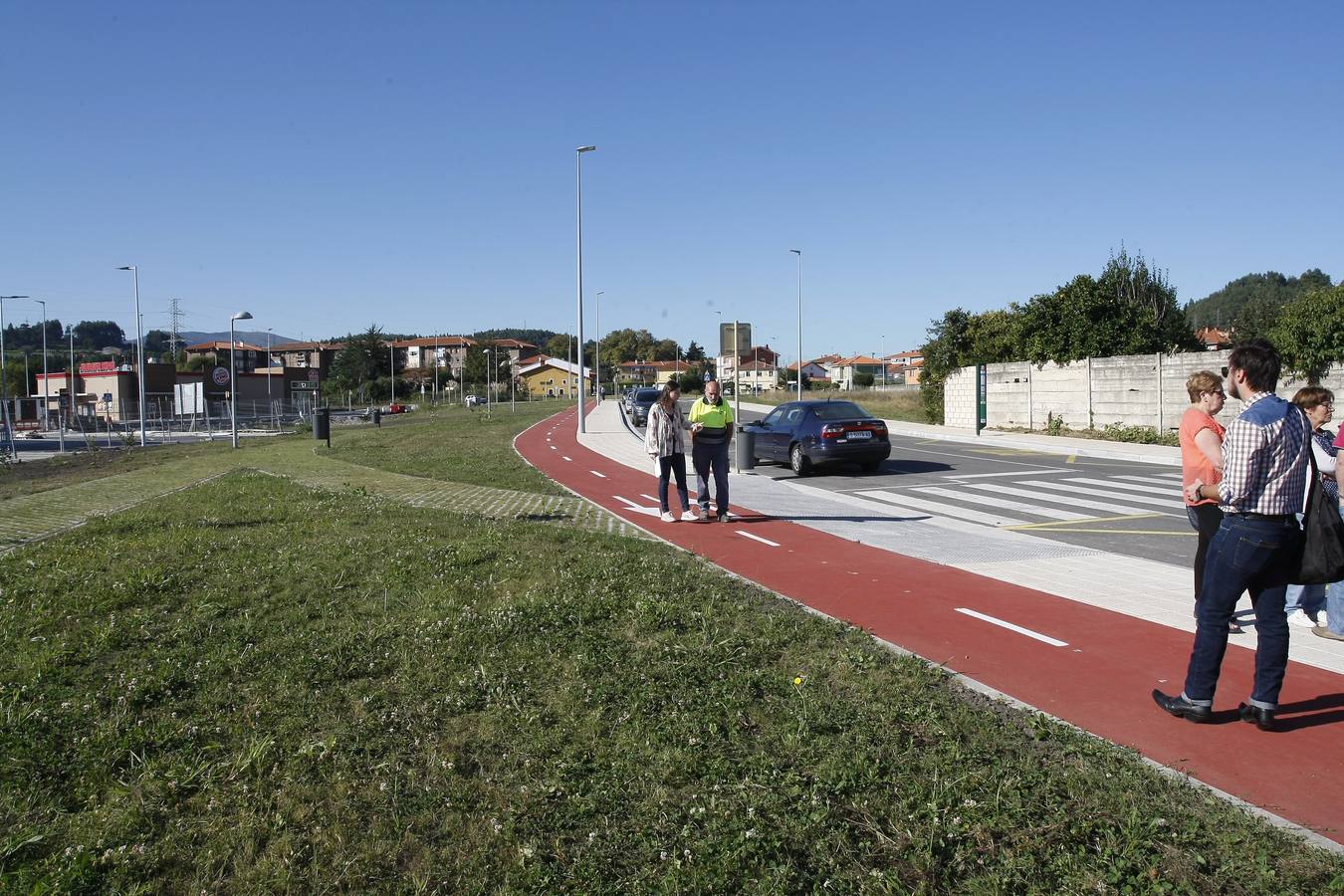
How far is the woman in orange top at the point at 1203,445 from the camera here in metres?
5.68

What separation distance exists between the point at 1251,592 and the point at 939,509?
8.58 meters

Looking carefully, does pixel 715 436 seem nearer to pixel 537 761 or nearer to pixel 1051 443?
pixel 537 761

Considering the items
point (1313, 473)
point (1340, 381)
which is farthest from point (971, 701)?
point (1340, 381)

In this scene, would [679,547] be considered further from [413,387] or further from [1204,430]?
[413,387]

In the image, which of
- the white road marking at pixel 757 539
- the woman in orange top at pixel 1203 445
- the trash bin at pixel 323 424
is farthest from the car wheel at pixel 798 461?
the trash bin at pixel 323 424

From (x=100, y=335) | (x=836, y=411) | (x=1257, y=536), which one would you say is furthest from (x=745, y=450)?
(x=100, y=335)

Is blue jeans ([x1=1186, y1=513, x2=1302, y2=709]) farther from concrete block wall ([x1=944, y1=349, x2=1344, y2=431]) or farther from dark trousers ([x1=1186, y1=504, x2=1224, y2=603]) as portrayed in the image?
concrete block wall ([x1=944, y1=349, x2=1344, y2=431])

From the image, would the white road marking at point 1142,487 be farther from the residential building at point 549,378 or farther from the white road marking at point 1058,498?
the residential building at point 549,378

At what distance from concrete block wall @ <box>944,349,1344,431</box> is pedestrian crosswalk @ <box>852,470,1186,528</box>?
7284mm

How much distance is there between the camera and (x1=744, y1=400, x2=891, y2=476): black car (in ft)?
58.4

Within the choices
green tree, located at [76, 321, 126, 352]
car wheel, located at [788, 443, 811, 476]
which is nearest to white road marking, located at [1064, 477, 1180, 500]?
car wheel, located at [788, 443, 811, 476]

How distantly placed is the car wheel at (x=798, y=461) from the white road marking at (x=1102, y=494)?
3.97 m

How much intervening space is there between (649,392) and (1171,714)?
40.3 m

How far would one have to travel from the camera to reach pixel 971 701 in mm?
4977
